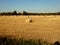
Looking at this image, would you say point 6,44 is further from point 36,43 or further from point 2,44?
point 36,43

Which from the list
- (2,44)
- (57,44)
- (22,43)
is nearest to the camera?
(2,44)

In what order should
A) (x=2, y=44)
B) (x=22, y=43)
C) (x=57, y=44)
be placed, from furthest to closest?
(x=57, y=44) → (x=22, y=43) → (x=2, y=44)

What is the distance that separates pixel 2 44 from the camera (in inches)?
361

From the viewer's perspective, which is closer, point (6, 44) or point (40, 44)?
point (6, 44)

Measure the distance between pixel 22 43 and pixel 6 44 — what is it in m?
0.77

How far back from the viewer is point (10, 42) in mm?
9703

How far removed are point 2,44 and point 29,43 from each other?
1325mm

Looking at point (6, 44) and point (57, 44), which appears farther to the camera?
point (57, 44)

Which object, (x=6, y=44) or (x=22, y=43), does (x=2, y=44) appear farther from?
(x=22, y=43)

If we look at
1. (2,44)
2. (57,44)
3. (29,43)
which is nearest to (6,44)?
(2,44)

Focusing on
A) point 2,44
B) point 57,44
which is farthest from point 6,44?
point 57,44

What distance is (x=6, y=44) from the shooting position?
9336mm

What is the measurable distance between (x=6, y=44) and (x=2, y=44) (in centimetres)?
22

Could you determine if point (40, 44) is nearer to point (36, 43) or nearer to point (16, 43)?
point (36, 43)
